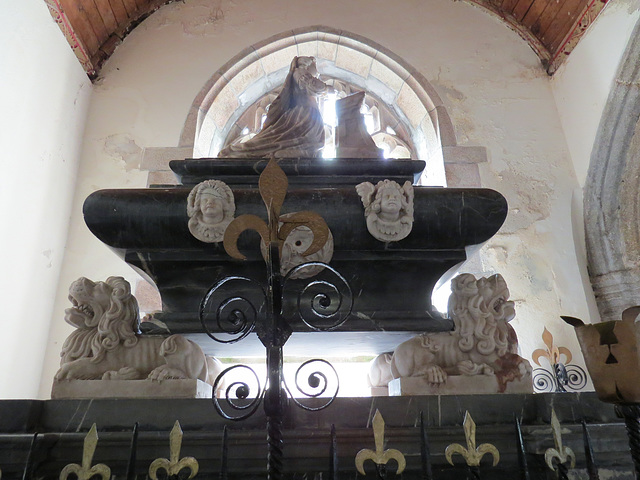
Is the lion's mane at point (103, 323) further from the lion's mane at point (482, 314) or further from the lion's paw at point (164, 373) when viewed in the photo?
the lion's mane at point (482, 314)

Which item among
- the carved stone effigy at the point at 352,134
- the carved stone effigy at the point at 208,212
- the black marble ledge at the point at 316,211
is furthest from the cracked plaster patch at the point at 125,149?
the carved stone effigy at the point at 208,212

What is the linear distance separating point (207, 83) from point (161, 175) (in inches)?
40.1

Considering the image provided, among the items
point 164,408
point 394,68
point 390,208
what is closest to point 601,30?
point 394,68

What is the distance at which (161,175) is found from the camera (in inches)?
155

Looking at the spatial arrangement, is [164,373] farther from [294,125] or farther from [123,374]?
[294,125]

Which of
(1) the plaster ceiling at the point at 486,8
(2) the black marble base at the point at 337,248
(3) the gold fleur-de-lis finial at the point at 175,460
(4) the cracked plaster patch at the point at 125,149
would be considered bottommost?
(3) the gold fleur-de-lis finial at the point at 175,460

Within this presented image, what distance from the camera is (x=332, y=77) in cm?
496

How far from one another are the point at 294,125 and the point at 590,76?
275 cm

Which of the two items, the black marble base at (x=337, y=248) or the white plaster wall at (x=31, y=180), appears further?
the white plaster wall at (x=31, y=180)

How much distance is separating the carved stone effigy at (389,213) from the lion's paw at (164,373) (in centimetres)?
89

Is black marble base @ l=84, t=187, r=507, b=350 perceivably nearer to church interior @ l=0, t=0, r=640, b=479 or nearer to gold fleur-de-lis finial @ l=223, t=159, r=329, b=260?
church interior @ l=0, t=0, r=640, b=479

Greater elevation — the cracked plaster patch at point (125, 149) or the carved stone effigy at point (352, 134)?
the cracked plaster patch at point (125, 149)

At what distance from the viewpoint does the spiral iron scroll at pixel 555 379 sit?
328cm

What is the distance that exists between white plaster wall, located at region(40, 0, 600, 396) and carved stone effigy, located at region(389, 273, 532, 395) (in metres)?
1.71
